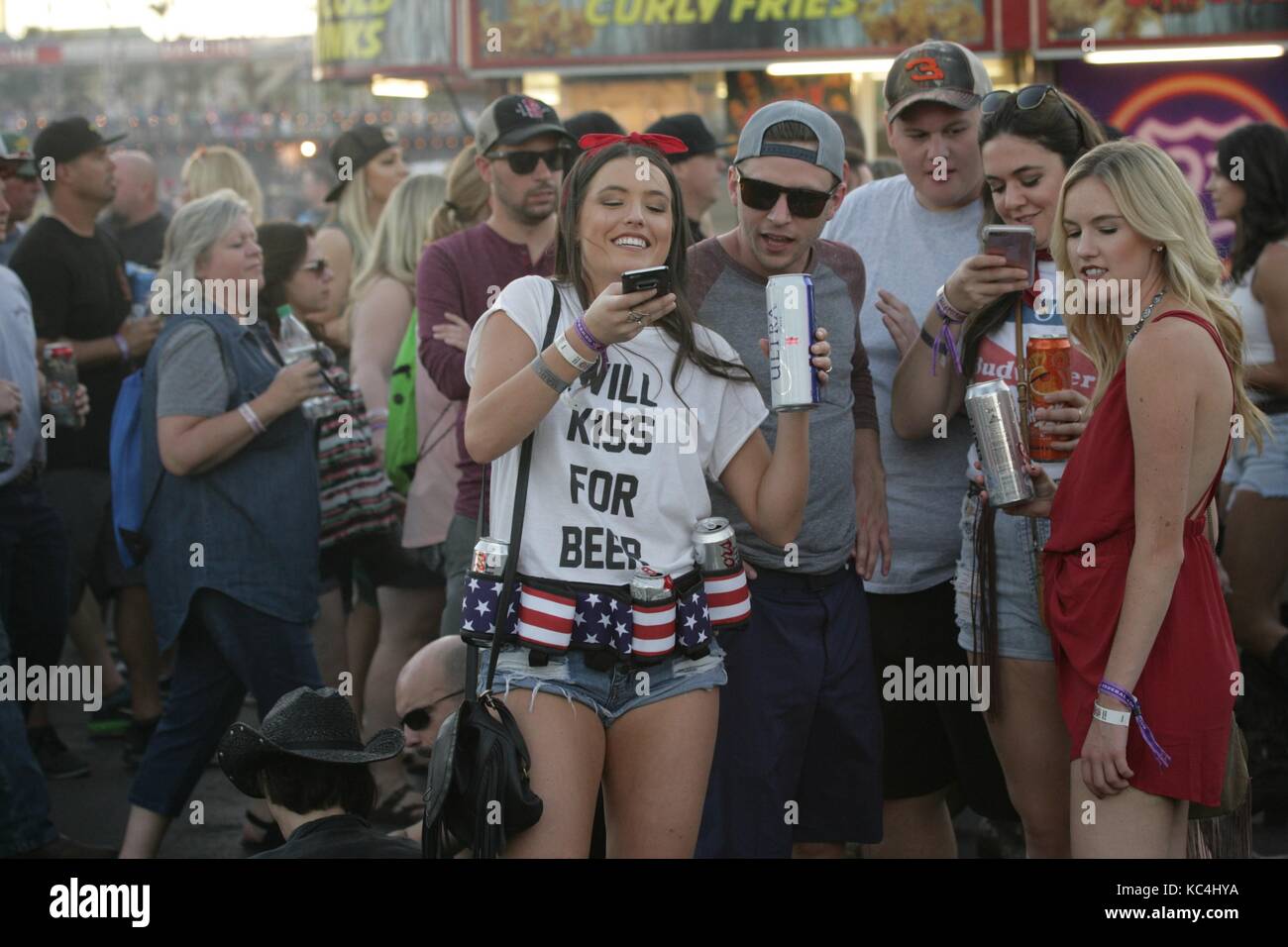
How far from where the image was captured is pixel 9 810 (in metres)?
4.39

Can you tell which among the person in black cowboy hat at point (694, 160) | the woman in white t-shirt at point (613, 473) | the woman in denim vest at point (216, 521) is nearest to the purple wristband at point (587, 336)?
the woman in white t-shirt at point (613, 473)

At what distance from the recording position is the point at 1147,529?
296cm

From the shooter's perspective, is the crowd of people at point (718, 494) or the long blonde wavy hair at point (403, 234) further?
the long blonde wavy hair at point (403, 234)

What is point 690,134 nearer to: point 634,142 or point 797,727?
point 634,142

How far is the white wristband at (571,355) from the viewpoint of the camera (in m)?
2.85

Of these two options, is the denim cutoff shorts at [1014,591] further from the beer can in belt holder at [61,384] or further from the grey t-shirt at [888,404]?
the beer can in belt holder at [61,384]

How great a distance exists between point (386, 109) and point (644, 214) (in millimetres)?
33346

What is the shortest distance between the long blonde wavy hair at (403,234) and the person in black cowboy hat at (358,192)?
0.96 meters

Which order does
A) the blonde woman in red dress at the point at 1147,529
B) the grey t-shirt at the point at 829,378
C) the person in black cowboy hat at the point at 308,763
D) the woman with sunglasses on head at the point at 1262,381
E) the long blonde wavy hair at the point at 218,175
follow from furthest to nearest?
the long blonde wavy hair at the point at 218,175, the woman with sunglasses on head at the point at 1262,381, the grey t-shirt at the point at 829,378, the person in black cowboy hat at the point at 308,763, the blonde woman in red dress at the point at 1147,529

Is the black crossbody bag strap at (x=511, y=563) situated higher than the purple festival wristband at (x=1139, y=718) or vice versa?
the black crossbody bag strap at (x=511, y=563)

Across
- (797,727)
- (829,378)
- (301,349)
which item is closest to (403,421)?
(301,349)

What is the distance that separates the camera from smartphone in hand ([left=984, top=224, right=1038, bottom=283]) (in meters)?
3.44

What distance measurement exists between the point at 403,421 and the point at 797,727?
217 cm
